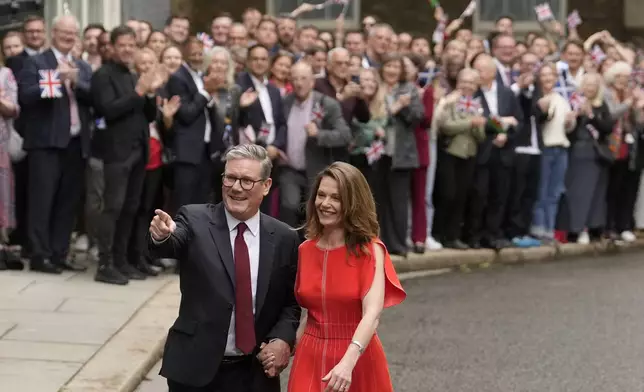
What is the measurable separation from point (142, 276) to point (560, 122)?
5654 mm

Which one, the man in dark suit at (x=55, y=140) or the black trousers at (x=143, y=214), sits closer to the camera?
the man in dark suit at (x=55, y=140)

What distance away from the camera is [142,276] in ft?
37.4

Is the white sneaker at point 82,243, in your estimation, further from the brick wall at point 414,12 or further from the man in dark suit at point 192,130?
the brick wall at point 414,12

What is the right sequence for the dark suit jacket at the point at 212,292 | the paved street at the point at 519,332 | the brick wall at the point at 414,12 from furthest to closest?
1. the brick wall at the point at 414,12
2. the paved street at the point at 519,332
3. the dark suit jacket at the point at 212,292

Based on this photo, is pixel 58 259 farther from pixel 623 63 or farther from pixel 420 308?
pixel 623 63

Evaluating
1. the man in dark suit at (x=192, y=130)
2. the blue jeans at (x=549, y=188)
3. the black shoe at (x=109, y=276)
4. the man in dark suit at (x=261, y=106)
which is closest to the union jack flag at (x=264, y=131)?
the man in dark suit at (x=261, y=106)

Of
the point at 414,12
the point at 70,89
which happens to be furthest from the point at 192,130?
the point at 414,12

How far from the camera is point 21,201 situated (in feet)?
38.2

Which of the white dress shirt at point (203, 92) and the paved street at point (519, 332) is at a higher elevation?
the white dress shirt at point (203, 92)

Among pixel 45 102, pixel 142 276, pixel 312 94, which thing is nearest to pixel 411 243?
pixel 312 94

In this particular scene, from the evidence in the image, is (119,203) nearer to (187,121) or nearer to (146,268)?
(146,268)

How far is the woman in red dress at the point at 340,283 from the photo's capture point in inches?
209

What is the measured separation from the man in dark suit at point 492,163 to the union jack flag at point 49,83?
488 centimetres

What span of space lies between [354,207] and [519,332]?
5260 millimetres
